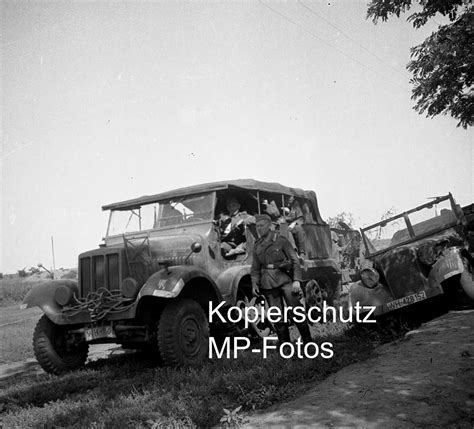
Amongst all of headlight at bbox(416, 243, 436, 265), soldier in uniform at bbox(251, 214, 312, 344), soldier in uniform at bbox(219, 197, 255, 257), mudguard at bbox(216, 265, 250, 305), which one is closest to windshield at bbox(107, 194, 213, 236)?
soldier in uniform at bbox(219, 197, 255, 257)

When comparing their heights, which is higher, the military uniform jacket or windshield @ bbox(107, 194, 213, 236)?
windshield @ bbox(107, 194, 213, 236)

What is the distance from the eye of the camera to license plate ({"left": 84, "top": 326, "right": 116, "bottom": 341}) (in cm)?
516

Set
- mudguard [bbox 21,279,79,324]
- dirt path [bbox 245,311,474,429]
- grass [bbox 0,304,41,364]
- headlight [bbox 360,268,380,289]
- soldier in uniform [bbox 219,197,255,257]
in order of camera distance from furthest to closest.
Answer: grass [bbox 0,304,41,364], soldier in uniform [bbox 219,197,255,257], headlight [bbox 360,268,380,289], mudguard [bbox 21,279,79,324], dirt path [bbox 245,311,474,429]

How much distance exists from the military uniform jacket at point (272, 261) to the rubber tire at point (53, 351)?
8.17ft

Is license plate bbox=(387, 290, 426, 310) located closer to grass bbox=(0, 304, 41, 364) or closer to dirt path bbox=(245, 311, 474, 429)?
dirt path bbox=(245, 311, 474, 429)

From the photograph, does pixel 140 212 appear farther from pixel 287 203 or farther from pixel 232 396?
pixel 232 396

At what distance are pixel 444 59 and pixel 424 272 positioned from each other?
3248 mm

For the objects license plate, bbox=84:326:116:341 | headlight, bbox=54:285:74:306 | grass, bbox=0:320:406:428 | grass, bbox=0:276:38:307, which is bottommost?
grass, bbox=0:320:406:428

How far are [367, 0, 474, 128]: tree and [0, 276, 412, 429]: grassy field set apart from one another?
3928 millimetres

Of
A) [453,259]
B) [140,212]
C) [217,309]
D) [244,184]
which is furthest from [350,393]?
[140,212]

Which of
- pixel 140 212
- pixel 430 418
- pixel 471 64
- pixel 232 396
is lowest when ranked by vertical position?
pixel 430 418

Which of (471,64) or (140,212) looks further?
(140,212)

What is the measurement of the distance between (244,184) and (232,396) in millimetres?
3661

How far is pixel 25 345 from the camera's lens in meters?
8.53
